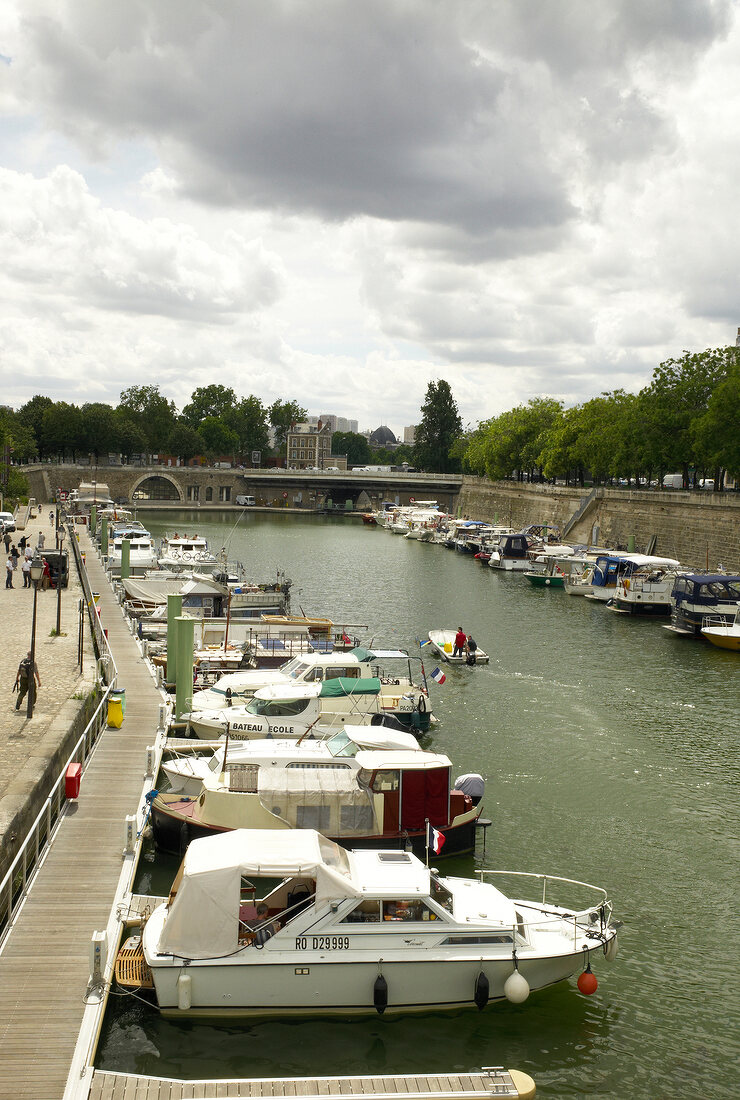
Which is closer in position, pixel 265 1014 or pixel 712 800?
pixel 265 1014

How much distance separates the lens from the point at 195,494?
151 metres

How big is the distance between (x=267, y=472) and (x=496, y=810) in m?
132

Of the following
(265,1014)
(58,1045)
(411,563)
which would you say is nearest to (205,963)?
(265,1014)

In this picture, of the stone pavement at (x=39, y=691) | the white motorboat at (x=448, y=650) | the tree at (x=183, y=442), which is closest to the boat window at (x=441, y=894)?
the stone pavement at (x=39, y=691)

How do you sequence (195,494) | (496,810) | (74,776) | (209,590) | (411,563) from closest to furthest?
(74,776)
(496,810)
(209,590)
(411,563)
(195,494)

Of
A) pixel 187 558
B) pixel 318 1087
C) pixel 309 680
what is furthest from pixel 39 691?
pixel 187 558

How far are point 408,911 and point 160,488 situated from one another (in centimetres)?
14013

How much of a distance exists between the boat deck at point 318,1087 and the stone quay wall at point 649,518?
2243 inches

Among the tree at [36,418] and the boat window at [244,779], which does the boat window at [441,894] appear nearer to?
the boat window at [244,779]

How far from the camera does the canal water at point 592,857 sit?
14930mm

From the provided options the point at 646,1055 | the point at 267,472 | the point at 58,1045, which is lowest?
the point at 646,1055

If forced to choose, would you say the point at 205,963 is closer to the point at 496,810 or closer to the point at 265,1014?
the point at 265,1014

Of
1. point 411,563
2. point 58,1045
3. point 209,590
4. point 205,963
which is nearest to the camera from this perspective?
point 58,1045

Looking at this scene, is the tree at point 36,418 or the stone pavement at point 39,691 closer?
the stone pavement at point 39,691
